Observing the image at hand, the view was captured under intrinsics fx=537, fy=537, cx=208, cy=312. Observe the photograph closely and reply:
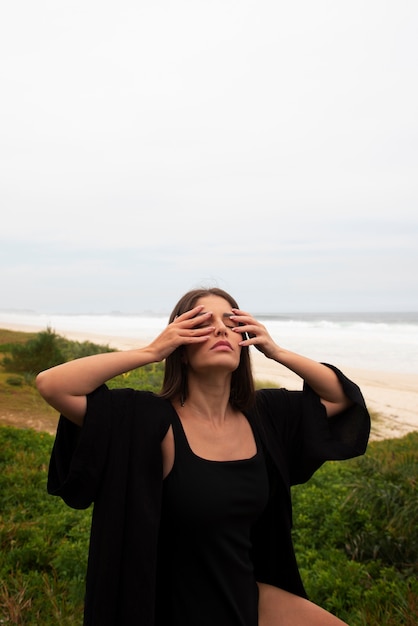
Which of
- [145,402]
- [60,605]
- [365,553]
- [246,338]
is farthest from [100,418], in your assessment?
[365,553]

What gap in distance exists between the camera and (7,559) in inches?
165

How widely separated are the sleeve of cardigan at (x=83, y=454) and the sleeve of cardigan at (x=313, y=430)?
0.80m

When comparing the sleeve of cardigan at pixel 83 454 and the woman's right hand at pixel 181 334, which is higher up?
the woman's right hand at pixel 181 334

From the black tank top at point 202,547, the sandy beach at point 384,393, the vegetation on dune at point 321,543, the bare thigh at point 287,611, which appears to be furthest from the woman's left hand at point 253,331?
the sandy beach at point 384,393

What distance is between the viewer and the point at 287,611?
7.16ft

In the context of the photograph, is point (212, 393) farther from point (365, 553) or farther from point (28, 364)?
point (28, 364)

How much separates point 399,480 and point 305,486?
3.61 feet

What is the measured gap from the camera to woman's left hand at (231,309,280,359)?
7.67 ft

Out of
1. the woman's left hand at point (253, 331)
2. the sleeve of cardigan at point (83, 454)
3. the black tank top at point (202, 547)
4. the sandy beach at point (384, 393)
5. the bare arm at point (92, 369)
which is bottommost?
the sandy beach at point (384, 393)

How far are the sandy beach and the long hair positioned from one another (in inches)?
334

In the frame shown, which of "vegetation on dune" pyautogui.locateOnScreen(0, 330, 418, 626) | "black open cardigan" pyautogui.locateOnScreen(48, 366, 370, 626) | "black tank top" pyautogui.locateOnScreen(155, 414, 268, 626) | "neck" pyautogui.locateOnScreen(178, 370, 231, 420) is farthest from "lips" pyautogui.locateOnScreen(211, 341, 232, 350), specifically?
"vegetation on dune" pyautogui.locateOnScreen(0, 330, 418, 626)

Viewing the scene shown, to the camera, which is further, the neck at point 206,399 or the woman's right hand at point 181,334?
the neck at point 206,399

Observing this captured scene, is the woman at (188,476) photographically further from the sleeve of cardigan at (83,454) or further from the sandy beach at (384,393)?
the sandy beach at (384,393)

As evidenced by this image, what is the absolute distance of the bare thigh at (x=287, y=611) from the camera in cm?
207
